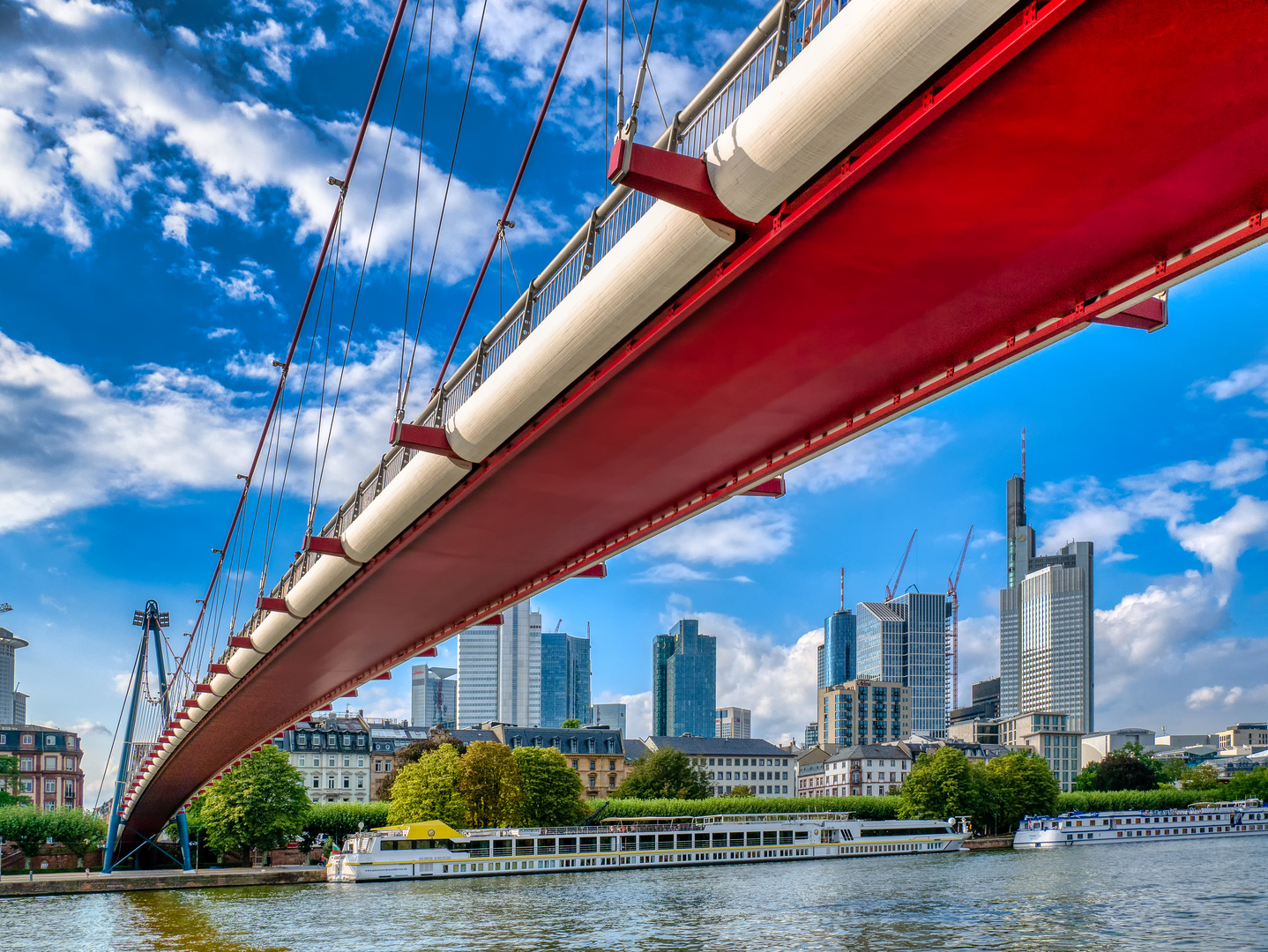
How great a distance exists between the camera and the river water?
1264 inches

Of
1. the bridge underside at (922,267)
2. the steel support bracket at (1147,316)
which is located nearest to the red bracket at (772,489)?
the bridge underside at (922,267)

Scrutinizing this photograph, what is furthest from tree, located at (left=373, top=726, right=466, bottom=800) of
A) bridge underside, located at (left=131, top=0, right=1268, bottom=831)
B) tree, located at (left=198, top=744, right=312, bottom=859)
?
bridge underside, located at (left=131, top=0, right=1268, bottom=831)

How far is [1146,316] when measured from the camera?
537 inches

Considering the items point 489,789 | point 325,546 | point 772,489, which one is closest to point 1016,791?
point 489,789

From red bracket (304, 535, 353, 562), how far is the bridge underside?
442 centimetres

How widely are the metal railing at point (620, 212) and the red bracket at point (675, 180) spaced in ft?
1.42

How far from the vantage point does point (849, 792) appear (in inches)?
5768

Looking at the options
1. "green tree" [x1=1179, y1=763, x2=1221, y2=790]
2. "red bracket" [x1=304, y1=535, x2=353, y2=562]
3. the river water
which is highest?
"red bracket" [x1=304, y1=535, x2=353, y2=562]

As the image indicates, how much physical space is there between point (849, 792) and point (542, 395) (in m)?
138

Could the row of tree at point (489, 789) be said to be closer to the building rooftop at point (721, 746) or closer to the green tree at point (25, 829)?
the green tree at point (25, 829)

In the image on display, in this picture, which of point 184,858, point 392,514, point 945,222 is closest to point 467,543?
point 392,514

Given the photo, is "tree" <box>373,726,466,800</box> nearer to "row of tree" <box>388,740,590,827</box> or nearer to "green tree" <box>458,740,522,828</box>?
"row of tree" <box>388,740,590,827</box>

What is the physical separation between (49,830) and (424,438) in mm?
58572

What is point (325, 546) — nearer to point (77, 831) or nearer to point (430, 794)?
point (430, 794)
